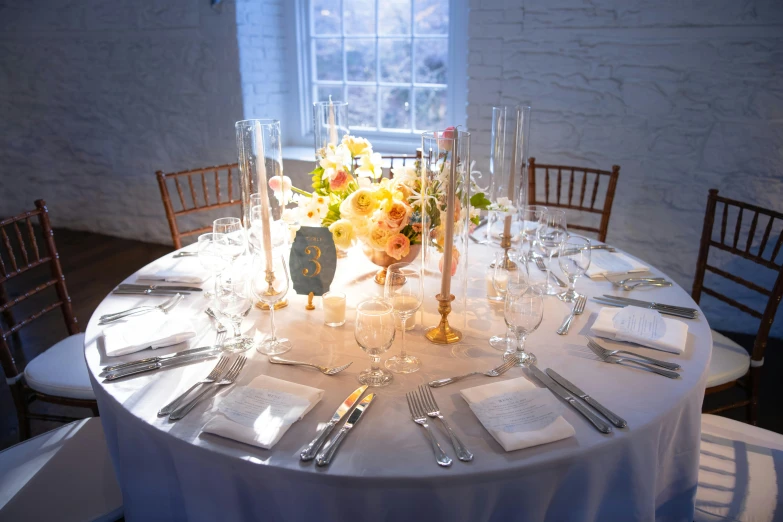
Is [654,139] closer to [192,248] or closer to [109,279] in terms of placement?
[192,248]

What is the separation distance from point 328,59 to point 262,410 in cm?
312

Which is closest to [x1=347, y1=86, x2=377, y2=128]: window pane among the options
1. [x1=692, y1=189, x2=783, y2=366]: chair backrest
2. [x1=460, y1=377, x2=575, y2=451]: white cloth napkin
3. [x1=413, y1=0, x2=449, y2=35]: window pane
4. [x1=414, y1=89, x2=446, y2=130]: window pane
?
[x1=414, y1=89, x2=446, y2=130]: window pane

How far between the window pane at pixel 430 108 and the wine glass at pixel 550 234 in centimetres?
195

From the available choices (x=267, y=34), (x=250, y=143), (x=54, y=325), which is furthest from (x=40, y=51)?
(x=250, y=143)

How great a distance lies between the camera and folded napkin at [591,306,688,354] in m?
1.35

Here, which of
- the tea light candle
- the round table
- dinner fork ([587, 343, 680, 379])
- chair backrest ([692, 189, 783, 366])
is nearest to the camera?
the round table

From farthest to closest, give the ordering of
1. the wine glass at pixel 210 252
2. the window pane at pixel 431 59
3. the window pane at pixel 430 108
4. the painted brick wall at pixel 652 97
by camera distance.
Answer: the window pane at pixel 430 108 < the window pane at pixel 431 59 < the painted brick wall at pixel 652 97 < the wine glass at pixel 210 252

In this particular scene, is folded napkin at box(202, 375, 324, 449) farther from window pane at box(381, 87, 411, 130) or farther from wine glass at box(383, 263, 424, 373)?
window pane at box(381, 87, 411, 130)

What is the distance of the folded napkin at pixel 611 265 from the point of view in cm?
176

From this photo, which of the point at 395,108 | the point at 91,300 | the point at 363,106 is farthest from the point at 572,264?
the point at 91,300

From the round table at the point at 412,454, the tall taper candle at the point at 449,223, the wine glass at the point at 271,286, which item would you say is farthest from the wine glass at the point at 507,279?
the wine glass at the point at 271,286

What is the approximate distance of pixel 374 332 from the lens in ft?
3.89

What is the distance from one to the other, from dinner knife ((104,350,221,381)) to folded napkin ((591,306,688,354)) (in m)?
0.89

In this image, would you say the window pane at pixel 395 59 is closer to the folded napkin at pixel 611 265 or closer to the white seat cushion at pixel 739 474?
the folded napkin at pixel 611 265
